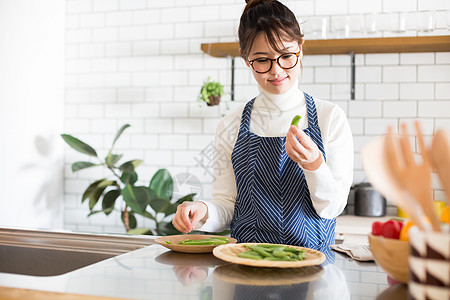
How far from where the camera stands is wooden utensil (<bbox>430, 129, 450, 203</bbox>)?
2.39ft

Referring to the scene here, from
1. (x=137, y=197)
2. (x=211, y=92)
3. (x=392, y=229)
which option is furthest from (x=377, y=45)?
(x=392, y=229)

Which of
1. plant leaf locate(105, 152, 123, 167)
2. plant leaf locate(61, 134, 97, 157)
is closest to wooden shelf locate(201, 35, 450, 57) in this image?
plant leaf locate(105, 152, 123, 167)

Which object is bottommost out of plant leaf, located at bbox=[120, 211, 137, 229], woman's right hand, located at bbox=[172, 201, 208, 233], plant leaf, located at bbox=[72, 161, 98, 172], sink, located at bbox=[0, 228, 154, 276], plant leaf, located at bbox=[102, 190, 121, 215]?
plant leaf, located at bbox=[120, 211, 137, 229]

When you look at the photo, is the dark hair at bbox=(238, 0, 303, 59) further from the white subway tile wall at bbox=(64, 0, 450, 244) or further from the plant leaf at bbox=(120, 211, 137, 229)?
the plant leaf at bbox=(120, 211, 137, 229)

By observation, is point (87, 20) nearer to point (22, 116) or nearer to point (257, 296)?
point (22, 116)

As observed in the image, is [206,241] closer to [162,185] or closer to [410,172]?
[410,172]

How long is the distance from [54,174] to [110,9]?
155 cm

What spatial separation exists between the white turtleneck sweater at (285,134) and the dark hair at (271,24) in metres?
0.22

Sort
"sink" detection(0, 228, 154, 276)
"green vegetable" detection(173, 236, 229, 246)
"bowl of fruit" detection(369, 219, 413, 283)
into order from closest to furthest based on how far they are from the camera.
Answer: "bowl of fruit" detection(369, 219, 413, 283), "green vegetable" detection(173, 236, 229, 246), "sink" detection(0, 228, 154, 276)

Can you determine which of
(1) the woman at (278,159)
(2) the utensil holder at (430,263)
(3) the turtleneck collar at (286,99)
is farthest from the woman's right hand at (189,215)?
(2) the utensil holder at (430,263)

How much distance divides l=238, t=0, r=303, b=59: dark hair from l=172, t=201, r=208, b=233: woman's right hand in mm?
604

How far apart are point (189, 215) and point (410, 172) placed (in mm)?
1000

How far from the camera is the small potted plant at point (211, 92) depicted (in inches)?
150

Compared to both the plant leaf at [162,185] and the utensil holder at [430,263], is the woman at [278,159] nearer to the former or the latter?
the utensil holder at [430,263]
